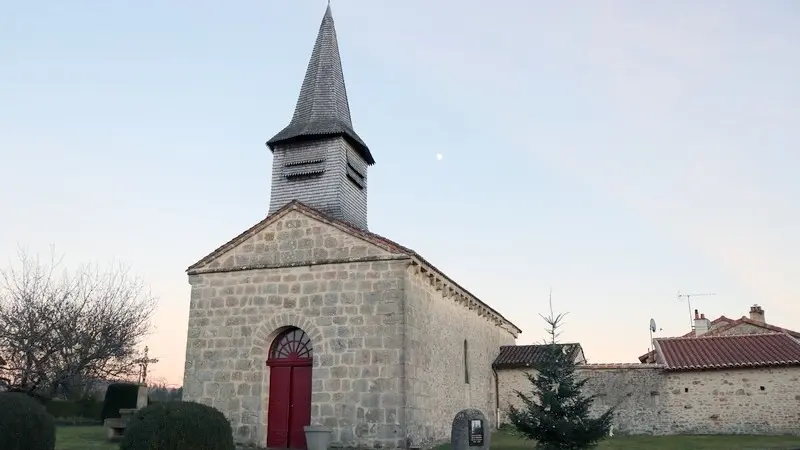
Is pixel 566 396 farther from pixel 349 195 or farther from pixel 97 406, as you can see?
pixel 97 406

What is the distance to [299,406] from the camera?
51.0 feet

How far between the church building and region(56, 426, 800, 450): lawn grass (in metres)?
2.17

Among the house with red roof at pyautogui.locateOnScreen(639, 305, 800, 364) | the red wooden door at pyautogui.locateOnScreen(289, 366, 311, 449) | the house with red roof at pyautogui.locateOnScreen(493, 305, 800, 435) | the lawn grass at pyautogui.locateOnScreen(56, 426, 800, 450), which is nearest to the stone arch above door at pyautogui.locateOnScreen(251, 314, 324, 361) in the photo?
the red wooden door at pyautogui.locateOnScreen(289, 366, 311, 449)

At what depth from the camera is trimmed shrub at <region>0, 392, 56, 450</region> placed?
11.3 meters

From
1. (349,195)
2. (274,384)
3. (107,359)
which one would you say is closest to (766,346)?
(349,195)

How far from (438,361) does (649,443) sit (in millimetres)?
6532

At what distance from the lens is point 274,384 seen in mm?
15883

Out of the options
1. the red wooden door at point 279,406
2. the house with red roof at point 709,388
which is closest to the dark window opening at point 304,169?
the red wooden door at point 279,406

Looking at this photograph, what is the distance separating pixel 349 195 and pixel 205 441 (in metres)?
11.1

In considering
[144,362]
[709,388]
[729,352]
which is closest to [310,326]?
[709,388]

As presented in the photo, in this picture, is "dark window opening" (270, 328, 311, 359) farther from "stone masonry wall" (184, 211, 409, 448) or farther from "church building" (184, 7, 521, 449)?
"stone masonry wall" (184, 211, 409, 448)

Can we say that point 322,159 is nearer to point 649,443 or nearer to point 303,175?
point 303,175

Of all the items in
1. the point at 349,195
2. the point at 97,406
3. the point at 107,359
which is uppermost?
the point at 349,195

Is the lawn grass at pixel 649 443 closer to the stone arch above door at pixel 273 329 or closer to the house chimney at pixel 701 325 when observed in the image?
the stone arch above door at pixel 273 329
